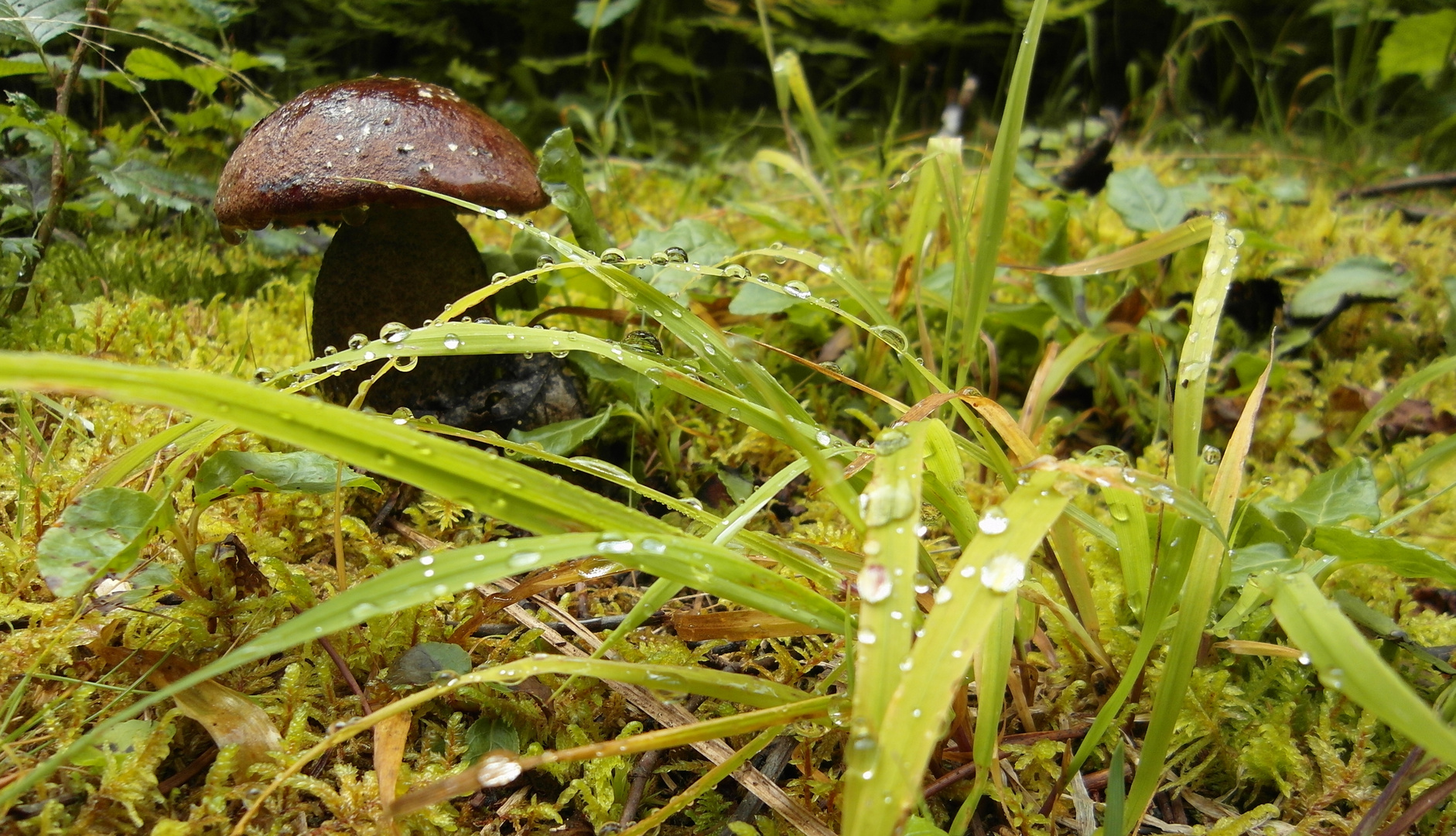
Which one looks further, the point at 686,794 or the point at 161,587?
the point at 161,587

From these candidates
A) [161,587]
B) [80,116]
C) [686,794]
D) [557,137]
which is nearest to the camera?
[686,794]

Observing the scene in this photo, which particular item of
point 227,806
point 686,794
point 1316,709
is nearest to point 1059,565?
point 1316,709

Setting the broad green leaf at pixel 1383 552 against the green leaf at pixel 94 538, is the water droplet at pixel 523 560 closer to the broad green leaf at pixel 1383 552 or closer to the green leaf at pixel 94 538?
the green leaf at pixel 94 538

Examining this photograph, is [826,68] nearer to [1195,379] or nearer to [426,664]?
[1195,379]

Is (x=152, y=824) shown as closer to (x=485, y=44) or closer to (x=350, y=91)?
(x=350, y=91)

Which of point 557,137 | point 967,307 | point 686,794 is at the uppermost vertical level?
point 557,137

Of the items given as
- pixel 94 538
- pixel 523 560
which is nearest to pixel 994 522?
pixel 523 560

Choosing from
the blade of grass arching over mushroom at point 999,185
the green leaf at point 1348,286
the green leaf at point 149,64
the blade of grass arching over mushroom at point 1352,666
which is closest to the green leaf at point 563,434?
the blade of grass arching over mushroom at point 999,185
